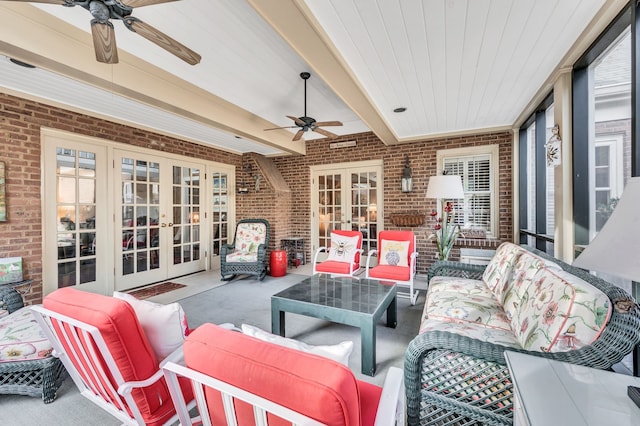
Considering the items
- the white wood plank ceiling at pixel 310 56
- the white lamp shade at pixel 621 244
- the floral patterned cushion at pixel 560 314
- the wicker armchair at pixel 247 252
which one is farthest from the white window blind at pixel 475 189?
the white lamp shade at pixel 621 244

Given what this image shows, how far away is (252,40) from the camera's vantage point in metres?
2.13

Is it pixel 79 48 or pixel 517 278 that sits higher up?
pixel 79 48

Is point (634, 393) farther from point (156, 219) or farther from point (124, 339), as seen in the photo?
point (156, 219)

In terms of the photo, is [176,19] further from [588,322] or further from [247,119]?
[588,322]

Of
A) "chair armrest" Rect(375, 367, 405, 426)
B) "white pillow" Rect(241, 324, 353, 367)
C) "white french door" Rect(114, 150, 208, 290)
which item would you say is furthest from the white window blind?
"white french door" Rect(114, 150, 208, 290)

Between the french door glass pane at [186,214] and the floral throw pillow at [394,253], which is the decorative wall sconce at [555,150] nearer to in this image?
the floral throw pillow at [394,253]

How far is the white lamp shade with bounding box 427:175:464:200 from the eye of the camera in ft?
10.6

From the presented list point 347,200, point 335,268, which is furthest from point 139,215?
point 347,200

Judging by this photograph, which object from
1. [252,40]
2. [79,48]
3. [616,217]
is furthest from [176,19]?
[616,217]

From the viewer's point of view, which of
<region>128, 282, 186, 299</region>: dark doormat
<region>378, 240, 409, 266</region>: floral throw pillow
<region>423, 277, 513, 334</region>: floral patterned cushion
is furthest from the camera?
<region>128, 282, 186, 299</region>: dark doormat

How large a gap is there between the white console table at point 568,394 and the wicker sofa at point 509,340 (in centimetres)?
11

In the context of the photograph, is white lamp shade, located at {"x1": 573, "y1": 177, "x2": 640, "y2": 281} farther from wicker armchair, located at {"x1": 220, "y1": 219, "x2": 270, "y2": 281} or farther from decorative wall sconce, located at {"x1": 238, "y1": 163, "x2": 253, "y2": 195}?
decorative wall sconce, located at {"x1": 238, "y1": 163, "x2": 253, "y2": 195}

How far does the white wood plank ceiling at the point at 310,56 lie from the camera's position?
172 centimetres

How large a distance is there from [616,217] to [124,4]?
2271mm
